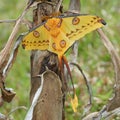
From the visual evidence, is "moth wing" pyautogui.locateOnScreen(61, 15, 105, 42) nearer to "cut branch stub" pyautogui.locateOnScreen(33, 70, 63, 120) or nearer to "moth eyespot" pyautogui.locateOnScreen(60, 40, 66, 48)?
"moth eyespot" pyautogui.locateOnScreen(60, 40, 66, 48)

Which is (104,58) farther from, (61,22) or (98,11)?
(61,22)

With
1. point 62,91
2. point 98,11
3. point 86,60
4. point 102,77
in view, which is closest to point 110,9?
point 98,11

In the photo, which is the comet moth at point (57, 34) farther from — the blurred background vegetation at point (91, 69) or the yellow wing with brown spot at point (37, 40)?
the blurred background vegetation at point (91, 69)

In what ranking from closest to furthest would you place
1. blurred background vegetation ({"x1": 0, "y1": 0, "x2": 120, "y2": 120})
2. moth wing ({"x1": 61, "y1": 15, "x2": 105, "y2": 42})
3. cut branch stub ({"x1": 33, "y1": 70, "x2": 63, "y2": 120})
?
moth wing ({"x1": 61, "y1": 15, "x2": 105, "y2": 42}) < cut branch stub ({"x1": 33, "y1": 70, "x2": 63, "y2": 120}) < blurred background vegetation ({"x1": 0, "y1": 0, "x2": 120, "y2": 120})

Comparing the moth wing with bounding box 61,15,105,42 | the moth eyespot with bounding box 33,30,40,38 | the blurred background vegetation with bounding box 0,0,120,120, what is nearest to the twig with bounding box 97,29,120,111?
the moth wing with bounding box 61,15,105,42

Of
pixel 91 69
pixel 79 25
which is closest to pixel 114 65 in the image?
pixel 79 25

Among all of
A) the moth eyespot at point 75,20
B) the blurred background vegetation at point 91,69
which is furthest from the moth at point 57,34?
the blurred background vegetation at point 91,69
